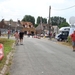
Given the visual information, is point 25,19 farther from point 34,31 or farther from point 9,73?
point 9,73

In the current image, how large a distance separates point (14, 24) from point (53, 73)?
122797mm

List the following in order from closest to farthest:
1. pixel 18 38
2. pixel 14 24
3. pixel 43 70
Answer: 1. pixel 43 70
2. pixel 18 38
3. pixel 14 24

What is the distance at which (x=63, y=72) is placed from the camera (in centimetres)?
1212

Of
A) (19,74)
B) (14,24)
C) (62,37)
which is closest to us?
(19,74)

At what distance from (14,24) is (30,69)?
12167cm

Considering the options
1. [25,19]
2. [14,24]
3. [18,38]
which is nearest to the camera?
[18,38]

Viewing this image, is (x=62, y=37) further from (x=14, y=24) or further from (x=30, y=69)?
(x=14, y=24)

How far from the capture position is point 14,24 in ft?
439

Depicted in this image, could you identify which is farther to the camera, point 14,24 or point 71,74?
point 14,24

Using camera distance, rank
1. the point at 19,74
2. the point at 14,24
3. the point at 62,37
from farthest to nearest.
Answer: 1. the point at 14,24
2. the point at 62,37
3. the point at 19,74

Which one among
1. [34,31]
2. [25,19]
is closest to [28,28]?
[34,31]

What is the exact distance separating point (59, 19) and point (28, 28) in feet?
101

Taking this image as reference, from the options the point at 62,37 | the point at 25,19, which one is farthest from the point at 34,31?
the point at 62,37

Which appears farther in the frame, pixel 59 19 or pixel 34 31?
pixel 59 19
